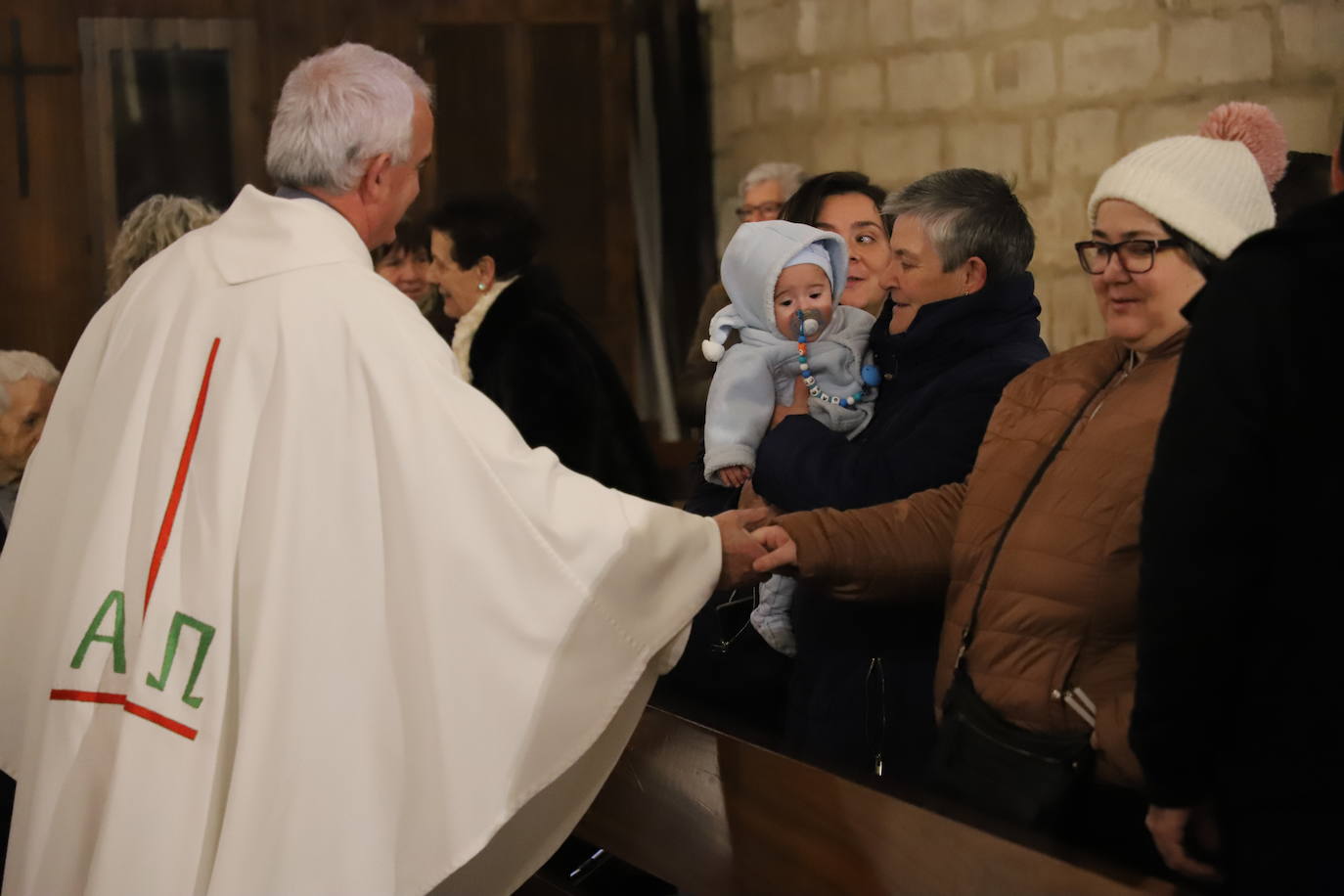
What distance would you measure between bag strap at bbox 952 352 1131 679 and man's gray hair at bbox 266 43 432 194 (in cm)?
129

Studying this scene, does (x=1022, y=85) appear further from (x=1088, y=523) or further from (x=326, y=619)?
(x=326, y=619)

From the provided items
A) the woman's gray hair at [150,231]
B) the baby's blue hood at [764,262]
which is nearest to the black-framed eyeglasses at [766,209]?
the woman's gray hair at [150,231]

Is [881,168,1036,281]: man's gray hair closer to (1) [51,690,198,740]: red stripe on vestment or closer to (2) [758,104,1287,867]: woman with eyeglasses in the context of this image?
(2) [758,104,1287,867]: woman with eyeglasses

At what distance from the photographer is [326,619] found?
2393mm

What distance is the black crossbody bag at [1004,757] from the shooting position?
2.04m

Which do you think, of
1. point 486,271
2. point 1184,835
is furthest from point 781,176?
point 1184,835

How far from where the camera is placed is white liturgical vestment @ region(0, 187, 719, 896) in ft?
7.82

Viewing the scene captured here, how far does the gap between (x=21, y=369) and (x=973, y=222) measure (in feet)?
9.63

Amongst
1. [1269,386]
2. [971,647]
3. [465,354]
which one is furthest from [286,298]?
[465,354]

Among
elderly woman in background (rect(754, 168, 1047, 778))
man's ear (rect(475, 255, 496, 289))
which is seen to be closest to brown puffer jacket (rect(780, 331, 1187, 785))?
elderly woman in background (rect(754, 168, 1047, 778))

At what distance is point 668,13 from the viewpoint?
767 cm

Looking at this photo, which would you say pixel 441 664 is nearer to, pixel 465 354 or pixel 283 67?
pixel 465 354

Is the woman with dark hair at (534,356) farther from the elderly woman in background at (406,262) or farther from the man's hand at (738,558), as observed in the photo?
the man's hand at (738,558)

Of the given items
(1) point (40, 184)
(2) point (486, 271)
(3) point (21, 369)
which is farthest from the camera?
(1) point (40, 184)
